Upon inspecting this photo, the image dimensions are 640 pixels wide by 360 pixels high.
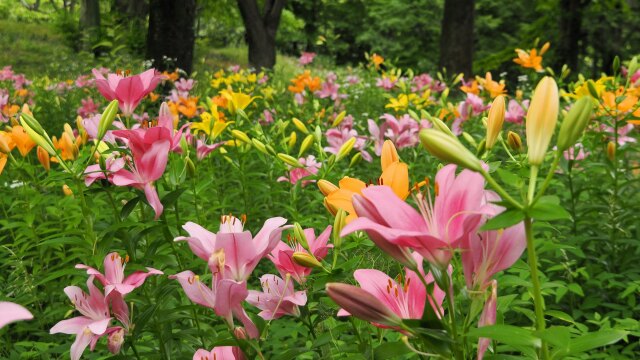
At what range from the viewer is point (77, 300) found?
1.14 m

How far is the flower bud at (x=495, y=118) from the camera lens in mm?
923

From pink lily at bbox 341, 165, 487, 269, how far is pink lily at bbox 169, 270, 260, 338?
1.04ft

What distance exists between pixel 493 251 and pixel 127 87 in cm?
116

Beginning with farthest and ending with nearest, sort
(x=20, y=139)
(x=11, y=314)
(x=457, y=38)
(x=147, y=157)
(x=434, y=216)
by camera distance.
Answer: (x=457, y=38) → (x=20, y=139) → (x=147, y=157) → (x=434, y=216) → (x=11, y=314)

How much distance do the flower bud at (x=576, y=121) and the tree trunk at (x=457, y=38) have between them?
7677mm

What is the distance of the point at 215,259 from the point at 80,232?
0.72 meters

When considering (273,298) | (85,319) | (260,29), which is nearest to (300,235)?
(273,298)

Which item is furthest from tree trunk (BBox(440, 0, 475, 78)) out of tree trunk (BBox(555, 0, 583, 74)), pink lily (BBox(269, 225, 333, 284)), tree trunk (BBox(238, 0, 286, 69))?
pink lily (BBox(269, 225, 333, 284))

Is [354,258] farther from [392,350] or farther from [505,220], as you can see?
[505,220]

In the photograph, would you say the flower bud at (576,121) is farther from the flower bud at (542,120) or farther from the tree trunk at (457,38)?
the tree trunk at (457,38)

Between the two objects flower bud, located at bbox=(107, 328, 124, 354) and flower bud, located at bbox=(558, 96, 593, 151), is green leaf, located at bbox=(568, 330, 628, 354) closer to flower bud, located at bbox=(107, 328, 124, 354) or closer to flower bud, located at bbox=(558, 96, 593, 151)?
flower bud, located at bbox=(558, 96, 593, 151)

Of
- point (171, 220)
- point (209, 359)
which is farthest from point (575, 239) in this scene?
point (209, 359)

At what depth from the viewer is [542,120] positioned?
2.34ft

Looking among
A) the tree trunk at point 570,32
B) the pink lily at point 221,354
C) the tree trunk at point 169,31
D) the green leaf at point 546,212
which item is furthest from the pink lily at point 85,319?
the tree trunk at point 570,32
